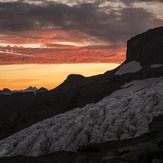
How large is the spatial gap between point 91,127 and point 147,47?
100756mm

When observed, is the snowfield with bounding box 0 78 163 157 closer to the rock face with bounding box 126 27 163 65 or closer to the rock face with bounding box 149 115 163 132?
the rock face with bounding box 149 115 163 132

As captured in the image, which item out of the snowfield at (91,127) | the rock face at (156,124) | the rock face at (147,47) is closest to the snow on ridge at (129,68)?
the rock face at (147,47)

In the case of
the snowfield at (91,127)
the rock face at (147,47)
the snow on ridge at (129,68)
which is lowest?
the snowfield at (91,127)

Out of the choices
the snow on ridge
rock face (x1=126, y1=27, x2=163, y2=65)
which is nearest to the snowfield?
the snow on ridge

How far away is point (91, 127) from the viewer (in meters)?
88.4

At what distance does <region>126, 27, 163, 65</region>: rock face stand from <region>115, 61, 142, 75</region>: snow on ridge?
4283mm

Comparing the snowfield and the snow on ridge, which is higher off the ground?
the snow on ridge

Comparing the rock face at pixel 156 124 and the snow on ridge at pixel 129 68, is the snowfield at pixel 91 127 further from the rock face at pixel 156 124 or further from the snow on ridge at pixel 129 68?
the snow on ridge at pixel 129 68

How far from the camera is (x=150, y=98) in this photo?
9569cm

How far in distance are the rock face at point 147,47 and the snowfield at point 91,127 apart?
7469 cm

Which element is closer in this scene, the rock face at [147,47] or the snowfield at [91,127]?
the snowfield at [91,127]

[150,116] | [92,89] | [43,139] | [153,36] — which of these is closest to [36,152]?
[43,139]

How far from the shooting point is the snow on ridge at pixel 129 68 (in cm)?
16200

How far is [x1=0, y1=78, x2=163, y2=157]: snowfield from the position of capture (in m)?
84.3
